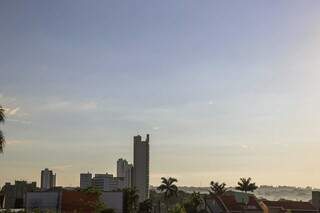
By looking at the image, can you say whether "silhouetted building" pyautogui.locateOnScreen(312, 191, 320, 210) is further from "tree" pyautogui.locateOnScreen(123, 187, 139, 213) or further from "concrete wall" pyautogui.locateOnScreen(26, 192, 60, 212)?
"concrete wall" pyautogui.locateOnScreen(26, 192, 60, 212)

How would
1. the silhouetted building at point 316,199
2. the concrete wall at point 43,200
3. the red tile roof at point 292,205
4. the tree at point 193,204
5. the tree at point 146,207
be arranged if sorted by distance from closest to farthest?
the concrete wall at point 43,200, the red tile roof at point 292,205, the silhouetted building at point 316,199, the tree at point 193,204, the tree at point 146,207

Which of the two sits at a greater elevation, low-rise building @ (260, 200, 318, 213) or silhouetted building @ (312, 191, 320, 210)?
silhouetted building @ (312, 191, 320, 210)

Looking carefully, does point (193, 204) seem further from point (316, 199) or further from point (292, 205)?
point (316, 199)

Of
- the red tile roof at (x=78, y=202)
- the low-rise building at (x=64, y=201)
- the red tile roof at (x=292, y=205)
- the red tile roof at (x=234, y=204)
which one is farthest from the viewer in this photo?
the red tile roof at (x=292, y=205)

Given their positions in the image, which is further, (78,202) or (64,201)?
(64,201)

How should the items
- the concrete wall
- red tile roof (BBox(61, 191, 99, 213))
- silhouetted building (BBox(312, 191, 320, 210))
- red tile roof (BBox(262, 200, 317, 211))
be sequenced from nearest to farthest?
red tile roof (BBox(61, 191, 99, 213)) < the concrete wall < red tile roof (BBox(262, 200, 317, 211)) < silhouetted building (BBox(312, 191, 320, 210))

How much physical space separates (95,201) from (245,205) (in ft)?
104

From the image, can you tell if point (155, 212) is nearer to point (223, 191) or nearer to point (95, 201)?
point (223, 191)

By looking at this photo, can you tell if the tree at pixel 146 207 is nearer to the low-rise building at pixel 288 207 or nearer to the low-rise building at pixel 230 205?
the low-rise building at pixel 230 205

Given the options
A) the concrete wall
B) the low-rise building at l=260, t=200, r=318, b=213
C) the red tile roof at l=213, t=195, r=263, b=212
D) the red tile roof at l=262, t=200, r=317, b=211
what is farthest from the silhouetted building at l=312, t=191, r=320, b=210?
the concrete wall

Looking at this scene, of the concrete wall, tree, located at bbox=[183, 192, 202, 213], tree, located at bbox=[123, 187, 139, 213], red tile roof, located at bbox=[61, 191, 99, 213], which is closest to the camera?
red tile roof, located at bbox=[61, 191, 99, 213]

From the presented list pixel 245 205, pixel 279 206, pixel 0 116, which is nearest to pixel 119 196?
pixel 245 205

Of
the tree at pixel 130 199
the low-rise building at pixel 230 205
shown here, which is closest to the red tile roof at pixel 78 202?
the low-rise building at pixel 230 205

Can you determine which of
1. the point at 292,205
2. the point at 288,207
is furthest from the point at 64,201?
the point at 292,205
